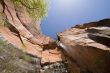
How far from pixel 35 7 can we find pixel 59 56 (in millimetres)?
9266

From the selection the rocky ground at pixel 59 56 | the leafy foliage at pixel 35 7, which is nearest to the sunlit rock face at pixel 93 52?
the rocky ground at pixel 59 56

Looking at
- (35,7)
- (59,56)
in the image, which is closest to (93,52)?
(59,56)

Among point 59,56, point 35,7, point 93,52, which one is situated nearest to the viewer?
point 93,52

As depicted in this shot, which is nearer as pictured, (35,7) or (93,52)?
(93,52)

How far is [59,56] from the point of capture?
26062 mm

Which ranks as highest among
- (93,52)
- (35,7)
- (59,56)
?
(35,7)

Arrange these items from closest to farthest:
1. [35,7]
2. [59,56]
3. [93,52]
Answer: [93,52] → [59,56] → [35,7]

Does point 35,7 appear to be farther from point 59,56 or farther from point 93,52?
point 93,52

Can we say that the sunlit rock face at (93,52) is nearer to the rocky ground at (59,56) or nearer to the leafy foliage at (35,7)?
the rocky ground at (59,56)

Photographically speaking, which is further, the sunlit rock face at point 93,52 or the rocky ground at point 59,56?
the rocky ground at point 59,56

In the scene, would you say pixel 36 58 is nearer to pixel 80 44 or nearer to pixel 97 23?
pixel 80 44

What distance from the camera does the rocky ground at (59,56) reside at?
18.0 m

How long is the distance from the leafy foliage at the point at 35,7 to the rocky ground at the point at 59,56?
6969mm

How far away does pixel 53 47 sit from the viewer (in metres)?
29.5
